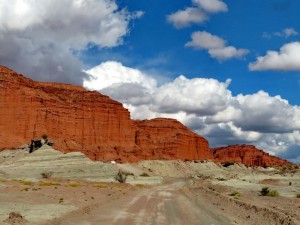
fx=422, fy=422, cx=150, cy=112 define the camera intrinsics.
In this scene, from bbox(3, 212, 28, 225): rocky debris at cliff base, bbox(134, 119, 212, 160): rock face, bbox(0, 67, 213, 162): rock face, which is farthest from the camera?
bbox(134, 119, 212, 160): rock face

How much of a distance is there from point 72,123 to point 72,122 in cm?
43

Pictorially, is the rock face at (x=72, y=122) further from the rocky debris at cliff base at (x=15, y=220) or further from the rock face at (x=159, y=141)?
the rocky debris at cliff base at (x=15, y=220)

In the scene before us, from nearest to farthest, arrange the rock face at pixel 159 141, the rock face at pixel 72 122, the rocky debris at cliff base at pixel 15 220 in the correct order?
the rocky debris at cliff base at pixel 15 220
the rock face at pixel 72 122
the rock face at pixel 159 141

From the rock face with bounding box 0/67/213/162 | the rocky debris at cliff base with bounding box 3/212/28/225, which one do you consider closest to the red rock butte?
the rock face with bounding box 0/67/213/162

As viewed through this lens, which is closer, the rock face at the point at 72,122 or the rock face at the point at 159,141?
the rock face at the point at 72,122

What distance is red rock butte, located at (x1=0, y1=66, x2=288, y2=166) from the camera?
430 ft

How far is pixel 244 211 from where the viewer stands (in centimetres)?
2606

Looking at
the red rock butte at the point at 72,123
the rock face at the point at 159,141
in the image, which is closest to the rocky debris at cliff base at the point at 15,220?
the red rock butte at the point at 72,123

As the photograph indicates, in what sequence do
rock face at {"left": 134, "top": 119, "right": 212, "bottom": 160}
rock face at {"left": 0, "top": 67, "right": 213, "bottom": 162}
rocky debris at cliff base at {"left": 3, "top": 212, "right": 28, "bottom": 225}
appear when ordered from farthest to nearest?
1. rock face at {"left": 134, "top": 119, "right": 212, "bottom": 160}
2. rock face at {"left": 0, "top": 67, "right": 213, "bottom": 162}
3. rocky debris at cliff base at {"left": 3, "top": 212, "right": 28, "bottom": 225}

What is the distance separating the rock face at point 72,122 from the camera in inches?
5162

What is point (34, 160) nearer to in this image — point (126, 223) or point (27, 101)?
point (27, 101)

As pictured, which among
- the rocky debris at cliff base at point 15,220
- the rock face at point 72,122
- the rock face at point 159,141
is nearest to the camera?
the rocky debris at cliff base at point 15,220

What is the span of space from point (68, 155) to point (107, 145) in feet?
202

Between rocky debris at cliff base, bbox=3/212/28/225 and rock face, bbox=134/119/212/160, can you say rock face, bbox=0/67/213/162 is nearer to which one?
rock face, bbox=134/119/212/160
